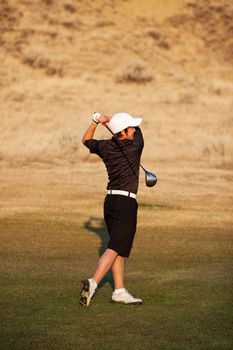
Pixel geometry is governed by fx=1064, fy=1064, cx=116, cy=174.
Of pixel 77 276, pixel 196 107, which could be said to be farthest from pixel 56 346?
pixel 196 107

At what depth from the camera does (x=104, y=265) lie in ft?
29.9

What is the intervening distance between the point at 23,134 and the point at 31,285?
1898cm

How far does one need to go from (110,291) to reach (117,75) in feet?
88.6

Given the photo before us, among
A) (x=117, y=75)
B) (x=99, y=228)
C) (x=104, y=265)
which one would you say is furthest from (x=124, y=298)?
(x=117, y=75)

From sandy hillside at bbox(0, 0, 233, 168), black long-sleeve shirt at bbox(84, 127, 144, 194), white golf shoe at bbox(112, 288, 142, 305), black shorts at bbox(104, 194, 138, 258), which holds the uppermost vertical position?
sandy hillside at bbox(0, 0, 233, 168)

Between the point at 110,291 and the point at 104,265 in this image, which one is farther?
the point at 110,291

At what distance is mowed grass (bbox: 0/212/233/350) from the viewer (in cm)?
771

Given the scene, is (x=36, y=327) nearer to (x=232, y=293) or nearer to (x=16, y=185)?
(x=232, y=293)

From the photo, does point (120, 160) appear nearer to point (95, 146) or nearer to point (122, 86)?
point (95, 146)

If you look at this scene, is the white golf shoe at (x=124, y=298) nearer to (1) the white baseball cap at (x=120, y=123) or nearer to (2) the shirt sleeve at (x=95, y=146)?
(2) the shirt sleeve at (x=95, y=146)

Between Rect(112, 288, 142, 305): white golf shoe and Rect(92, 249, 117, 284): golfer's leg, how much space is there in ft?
0.77

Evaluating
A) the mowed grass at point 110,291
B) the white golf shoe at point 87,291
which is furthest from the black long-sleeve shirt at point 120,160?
the mowed grass at point 110,291

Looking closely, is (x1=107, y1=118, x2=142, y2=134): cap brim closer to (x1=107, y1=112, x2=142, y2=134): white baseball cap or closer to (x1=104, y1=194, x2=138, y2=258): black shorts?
(x1=107, y1=112, x2=142, y2=134): white baseball cap

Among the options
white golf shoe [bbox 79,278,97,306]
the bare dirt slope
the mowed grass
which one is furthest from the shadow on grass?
white golf shoe [bbox 79,278,97,306]
